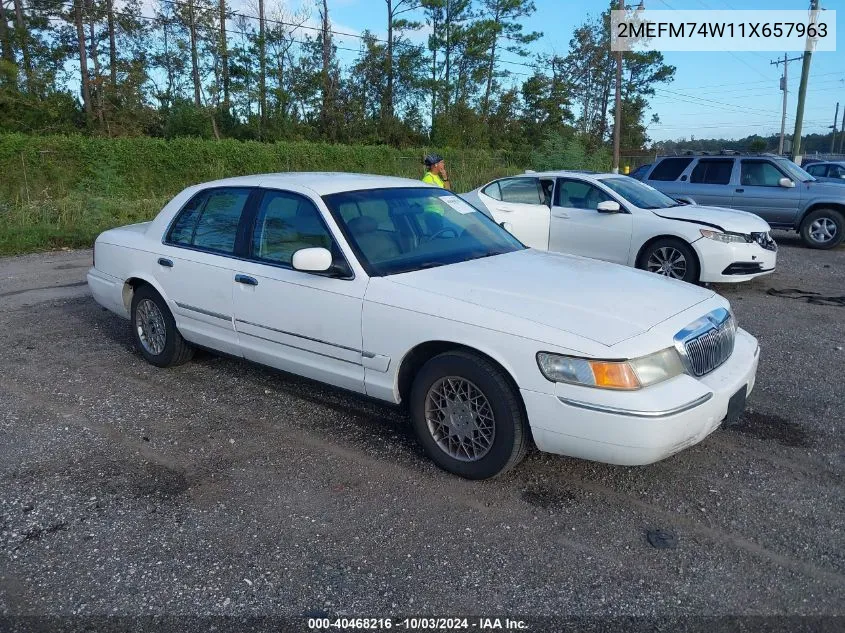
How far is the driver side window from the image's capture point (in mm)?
8938

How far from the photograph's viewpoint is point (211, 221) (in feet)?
16.4

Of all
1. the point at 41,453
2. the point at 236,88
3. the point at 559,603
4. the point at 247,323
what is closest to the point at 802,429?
the point at 559,603

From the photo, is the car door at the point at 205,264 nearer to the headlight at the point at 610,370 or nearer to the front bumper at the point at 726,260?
the headlight at the point at 610,370

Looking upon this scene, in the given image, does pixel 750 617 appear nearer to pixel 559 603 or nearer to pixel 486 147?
pixel 559 603

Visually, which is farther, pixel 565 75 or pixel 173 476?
pixel 565 75

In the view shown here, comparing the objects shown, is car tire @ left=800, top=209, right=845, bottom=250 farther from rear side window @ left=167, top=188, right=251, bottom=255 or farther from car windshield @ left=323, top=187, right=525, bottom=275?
rear side window @ left=167, top=188, right=251, bottom=255

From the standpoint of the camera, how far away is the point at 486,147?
4281cm

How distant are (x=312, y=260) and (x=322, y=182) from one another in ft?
3.17

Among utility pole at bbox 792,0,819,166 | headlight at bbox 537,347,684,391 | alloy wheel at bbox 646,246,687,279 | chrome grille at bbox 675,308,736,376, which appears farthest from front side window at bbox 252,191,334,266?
utility pole at bbox 792,0,819,166

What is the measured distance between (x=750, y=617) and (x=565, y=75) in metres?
48.6

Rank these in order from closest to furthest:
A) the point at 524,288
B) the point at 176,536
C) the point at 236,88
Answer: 1. the point at 176,536
2. the point at 524,288
3. the point at 236,88

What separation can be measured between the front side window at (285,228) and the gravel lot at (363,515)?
1.10m

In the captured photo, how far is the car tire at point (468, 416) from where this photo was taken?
3.40 meters

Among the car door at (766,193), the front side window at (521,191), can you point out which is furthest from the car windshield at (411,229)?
the car door at (766,193)
